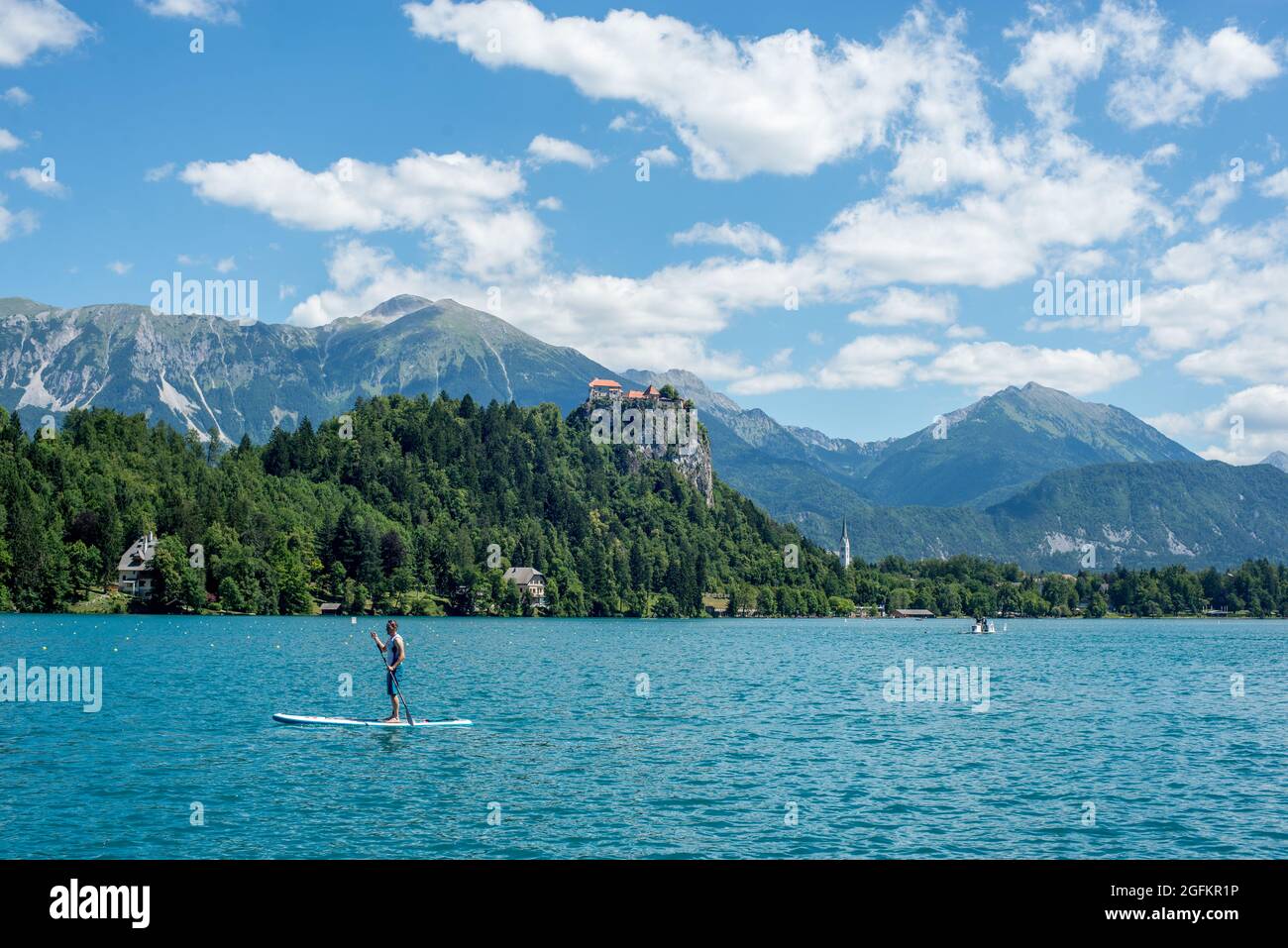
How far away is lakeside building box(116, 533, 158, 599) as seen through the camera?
17650cm

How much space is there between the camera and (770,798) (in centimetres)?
3550

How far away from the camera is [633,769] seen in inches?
1596

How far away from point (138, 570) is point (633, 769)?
16142 cm

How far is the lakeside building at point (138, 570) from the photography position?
176 m

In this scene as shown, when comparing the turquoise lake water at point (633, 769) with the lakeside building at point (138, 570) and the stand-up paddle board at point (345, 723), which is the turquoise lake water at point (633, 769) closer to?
the stand-up paddle board at point (345, 723)

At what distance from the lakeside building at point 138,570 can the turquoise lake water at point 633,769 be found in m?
96.7
